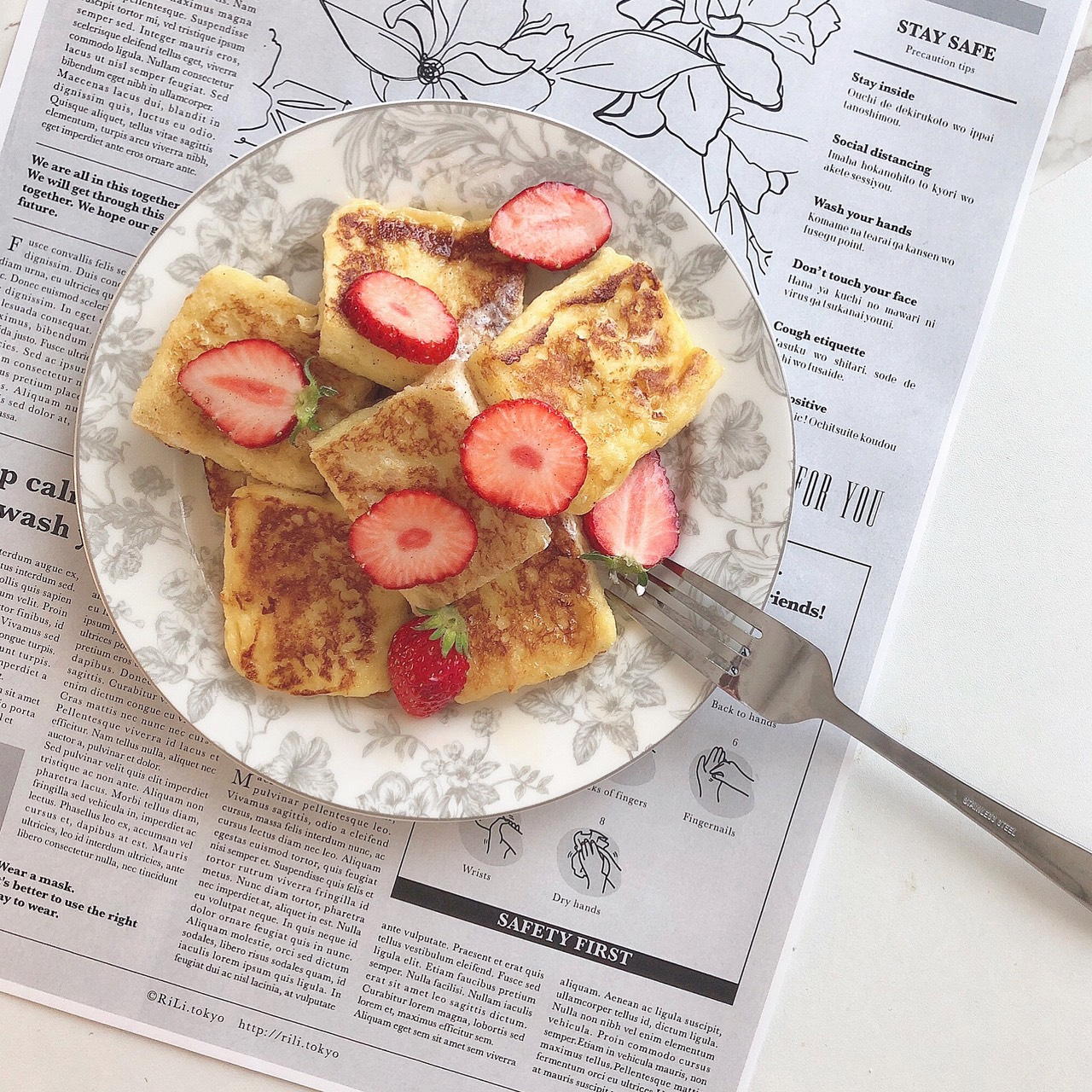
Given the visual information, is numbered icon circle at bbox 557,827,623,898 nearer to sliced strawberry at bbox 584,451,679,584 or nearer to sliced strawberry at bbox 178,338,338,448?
sliced strawberry at bbox 584,451,679,584

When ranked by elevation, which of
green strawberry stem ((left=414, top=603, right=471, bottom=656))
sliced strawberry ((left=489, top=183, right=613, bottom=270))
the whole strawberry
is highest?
sliced strawberry ((left=489, top=183, right=613, bottom=270))

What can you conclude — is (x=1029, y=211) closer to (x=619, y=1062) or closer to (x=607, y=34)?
(x=607, y=34)

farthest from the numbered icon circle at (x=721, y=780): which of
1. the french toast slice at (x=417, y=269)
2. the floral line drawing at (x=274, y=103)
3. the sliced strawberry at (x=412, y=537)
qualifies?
the floral line drawing at (x=274, y=103)

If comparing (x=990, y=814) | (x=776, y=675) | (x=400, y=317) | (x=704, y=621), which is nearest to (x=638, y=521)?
(x=704, y=621)

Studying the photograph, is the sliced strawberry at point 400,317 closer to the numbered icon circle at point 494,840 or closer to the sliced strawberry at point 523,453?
the sliced strawberry at point 523,453

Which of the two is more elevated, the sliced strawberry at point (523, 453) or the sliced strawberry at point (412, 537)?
the sliced strawberry at point (523, 453)

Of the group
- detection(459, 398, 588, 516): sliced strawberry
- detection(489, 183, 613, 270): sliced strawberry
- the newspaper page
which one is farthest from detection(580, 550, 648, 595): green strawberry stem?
detection(489, 183, 613, 270): sliced strawberry
